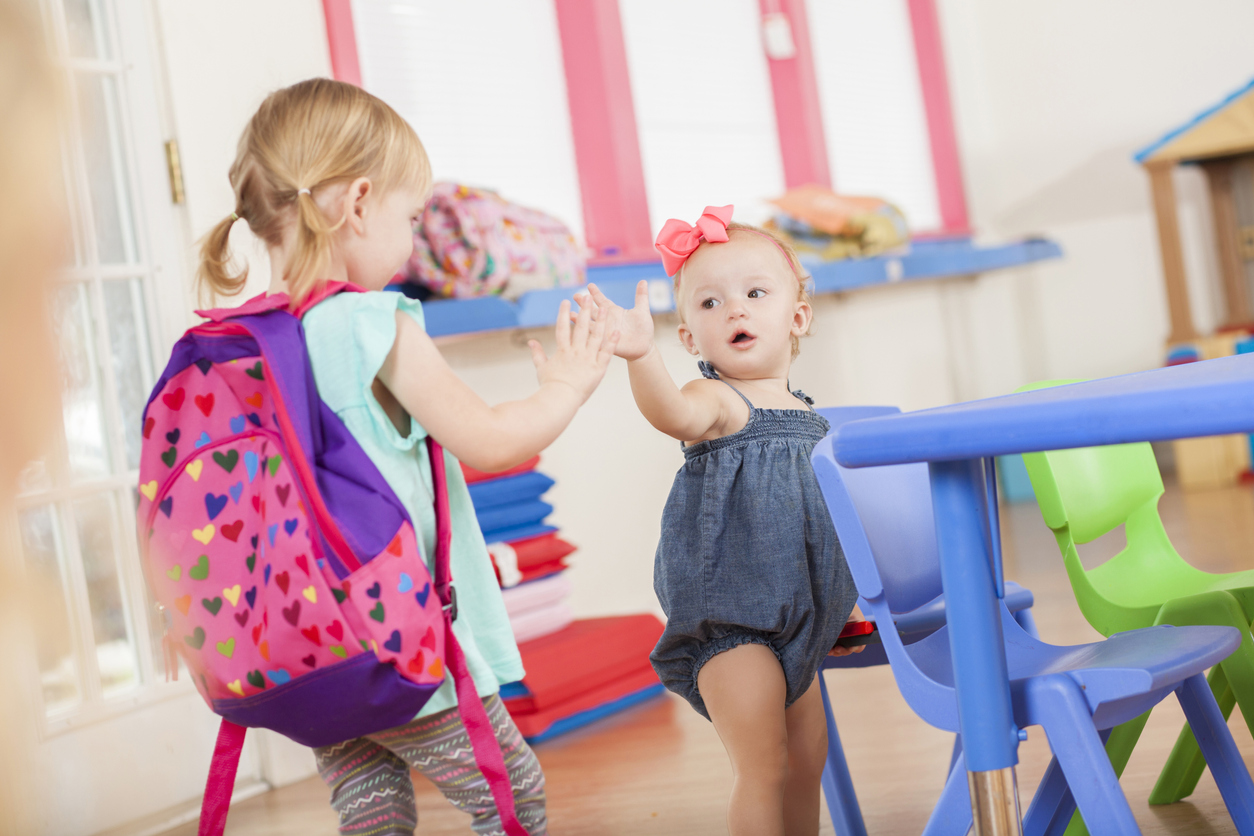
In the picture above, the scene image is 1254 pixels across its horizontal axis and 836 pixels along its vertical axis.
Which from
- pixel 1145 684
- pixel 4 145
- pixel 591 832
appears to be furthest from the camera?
pixel 591 832

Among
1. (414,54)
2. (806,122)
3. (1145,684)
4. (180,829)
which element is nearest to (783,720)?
(1145,684)

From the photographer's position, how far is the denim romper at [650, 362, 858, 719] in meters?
1.26

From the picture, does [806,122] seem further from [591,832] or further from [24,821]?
[24,821]

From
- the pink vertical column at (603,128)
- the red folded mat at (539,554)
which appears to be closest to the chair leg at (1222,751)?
the red folded mat at (539,554)

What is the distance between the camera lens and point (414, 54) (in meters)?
2.94

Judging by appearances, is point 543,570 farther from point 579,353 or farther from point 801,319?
point 579,353

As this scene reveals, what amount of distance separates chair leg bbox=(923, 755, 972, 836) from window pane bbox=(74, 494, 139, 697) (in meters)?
1.52

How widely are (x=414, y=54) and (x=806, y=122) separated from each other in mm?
1810

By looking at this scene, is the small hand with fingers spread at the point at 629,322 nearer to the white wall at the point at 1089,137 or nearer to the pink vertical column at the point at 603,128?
the pink vertical column at the point at 603,128

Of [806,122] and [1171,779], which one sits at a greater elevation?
[806,122]

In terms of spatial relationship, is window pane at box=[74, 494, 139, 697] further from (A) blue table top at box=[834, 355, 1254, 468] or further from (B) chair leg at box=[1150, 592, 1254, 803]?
(B) chair leg at box=[1150, 592, 1254, 803]

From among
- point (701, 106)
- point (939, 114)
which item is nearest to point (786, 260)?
point (701, 106)

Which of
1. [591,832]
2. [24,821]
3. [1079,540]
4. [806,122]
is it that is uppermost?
[806,122]

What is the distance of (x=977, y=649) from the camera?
2.96 ft
